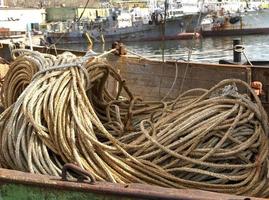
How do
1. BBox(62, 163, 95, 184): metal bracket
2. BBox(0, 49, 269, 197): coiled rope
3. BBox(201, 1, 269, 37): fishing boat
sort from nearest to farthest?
BBox(62, 163, 95, 184): metal bracket
BBox(0, 49, 269, 197): coiled rope
BBox(201, 1, 269, 37): fishing boat

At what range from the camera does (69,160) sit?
140 inches

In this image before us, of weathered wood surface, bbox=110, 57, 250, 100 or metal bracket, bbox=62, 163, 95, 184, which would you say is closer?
metal bracket, bbox=62, 163, 95, 184

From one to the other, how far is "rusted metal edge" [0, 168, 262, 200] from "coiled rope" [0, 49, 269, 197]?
2.64 feet

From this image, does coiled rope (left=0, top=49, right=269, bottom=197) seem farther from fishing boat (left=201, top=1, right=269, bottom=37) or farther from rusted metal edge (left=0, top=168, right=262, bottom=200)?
fishing boat (left=201, top=1, right=269, bottom=37)

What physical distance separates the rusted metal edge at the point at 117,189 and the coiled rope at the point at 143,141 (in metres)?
0.80

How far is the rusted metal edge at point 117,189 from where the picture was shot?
7.53ft

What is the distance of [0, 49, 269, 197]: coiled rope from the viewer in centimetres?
348

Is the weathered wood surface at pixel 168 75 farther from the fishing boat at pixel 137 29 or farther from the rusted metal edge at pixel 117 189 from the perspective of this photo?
the fishing boat at pixel 137 29

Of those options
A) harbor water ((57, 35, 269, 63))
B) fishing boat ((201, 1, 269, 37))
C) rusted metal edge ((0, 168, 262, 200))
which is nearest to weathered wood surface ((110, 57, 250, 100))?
rusted metal edge ((0, 168, 262, 200))

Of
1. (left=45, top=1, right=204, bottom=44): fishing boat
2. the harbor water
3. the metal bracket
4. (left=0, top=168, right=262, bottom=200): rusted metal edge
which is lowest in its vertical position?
the harbor water

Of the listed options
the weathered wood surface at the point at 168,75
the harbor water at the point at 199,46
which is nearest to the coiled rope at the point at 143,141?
the weathered wood surface at the point at 168,75

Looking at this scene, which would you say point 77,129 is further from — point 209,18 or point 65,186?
point 209,18

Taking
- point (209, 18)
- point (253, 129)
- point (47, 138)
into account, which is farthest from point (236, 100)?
point (209, 18)

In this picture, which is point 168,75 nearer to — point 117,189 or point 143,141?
point 143,141
